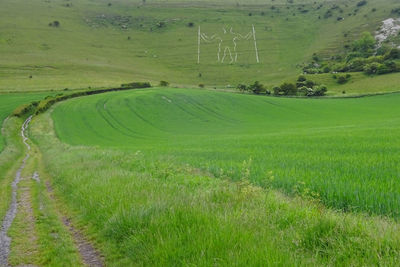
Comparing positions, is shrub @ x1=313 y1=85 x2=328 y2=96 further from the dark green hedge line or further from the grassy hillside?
the dark green hedge line

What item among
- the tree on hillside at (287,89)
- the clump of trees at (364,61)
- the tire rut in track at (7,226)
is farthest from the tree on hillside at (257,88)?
the tire rut in track at (7,226)

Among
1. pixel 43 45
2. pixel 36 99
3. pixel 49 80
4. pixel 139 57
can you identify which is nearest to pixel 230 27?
pixel 139 57

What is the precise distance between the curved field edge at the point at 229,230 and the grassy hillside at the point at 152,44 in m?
96.0

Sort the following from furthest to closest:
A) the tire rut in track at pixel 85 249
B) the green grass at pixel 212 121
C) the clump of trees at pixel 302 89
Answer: the clump of trees at pixel 302 89
the green grass at pixel 212 121
the tire rut in track at pixel 85 249

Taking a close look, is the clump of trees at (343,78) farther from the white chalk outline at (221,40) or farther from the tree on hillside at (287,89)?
the white chalk outline at (221,40)

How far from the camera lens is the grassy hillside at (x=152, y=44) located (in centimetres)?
12525

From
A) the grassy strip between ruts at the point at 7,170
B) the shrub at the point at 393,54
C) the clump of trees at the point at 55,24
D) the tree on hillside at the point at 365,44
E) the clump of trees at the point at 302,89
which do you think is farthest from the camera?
the clump of trees at the point at 55,24

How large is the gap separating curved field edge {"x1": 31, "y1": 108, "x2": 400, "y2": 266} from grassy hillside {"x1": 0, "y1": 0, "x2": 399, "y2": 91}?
315 feet

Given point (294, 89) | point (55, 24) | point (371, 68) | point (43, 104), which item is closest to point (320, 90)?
point (294, 89)

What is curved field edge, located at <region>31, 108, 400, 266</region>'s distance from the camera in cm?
444

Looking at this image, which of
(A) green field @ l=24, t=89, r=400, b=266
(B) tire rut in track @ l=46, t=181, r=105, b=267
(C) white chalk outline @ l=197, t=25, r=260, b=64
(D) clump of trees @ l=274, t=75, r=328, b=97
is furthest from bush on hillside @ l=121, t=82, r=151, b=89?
(B) tire rut in track @ l=46, t=181, r=105, b=267

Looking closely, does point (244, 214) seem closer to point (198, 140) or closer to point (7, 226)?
point (7, 226)

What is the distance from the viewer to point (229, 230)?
521cm

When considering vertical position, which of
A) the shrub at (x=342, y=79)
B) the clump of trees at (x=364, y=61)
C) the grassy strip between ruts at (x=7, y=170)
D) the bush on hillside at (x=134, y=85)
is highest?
the clump of trees at (x=364, y=61)
